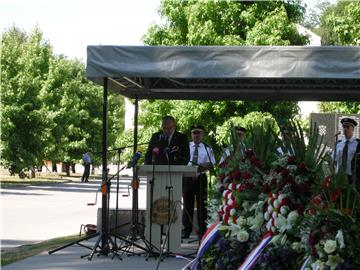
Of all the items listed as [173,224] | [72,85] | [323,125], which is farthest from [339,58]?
[72,85]

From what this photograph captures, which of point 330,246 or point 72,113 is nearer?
point 330,246

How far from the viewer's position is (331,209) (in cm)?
586

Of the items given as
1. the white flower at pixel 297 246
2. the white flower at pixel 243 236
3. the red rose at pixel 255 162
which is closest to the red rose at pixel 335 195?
the white flower at pixel 297 246

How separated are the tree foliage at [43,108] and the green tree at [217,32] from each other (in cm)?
2048

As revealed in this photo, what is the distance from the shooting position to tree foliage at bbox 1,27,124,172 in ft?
141

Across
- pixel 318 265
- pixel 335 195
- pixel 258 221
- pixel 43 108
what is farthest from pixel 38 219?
pixel 43 108

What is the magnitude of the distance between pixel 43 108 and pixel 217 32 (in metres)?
24.3

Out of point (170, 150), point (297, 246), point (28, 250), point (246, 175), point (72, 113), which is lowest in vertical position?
point (28, 250)

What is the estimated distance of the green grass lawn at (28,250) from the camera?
11268 mm

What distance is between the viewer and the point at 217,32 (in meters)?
22.9

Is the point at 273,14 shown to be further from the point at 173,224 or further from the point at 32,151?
the point at 32,151

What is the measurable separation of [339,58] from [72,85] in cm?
5152

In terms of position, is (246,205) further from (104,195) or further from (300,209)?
(104,195)

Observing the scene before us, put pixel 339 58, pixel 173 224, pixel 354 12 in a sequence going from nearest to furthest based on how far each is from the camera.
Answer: pixel 339 58
pixel 173 224
pixel 354 12
